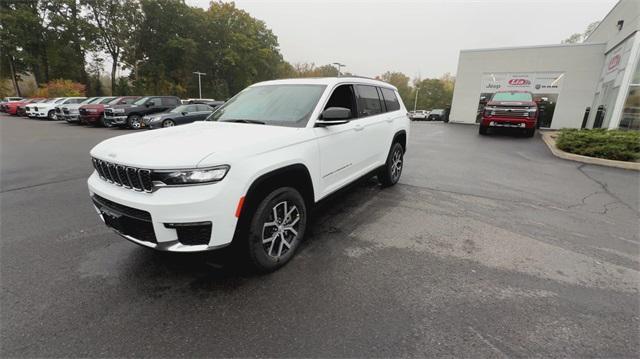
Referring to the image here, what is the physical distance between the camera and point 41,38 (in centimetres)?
3891

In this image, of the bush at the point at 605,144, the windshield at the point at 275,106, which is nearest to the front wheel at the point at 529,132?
the bush at the point at 605,144

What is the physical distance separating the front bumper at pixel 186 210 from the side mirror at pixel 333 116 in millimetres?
1302

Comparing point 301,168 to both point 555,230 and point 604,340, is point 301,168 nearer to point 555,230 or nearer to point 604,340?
point 604,340

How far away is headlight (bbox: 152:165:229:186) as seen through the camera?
2.21 m

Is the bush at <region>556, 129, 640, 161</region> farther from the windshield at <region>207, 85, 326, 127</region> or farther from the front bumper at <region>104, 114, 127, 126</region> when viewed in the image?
the front bumper at <region>104, 114, 127, 126</region>

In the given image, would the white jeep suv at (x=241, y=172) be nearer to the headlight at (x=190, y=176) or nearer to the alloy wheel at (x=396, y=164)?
the headlight at (x=190, y=176)

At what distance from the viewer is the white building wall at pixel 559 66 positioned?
723 inches

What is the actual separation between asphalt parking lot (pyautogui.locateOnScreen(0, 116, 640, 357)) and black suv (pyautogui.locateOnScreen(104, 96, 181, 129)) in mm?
11624

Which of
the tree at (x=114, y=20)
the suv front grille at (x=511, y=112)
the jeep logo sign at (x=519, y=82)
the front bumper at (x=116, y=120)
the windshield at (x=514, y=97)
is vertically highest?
the tree at (x=114, y=20)

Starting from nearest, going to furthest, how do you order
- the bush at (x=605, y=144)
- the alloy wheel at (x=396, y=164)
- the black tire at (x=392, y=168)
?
the black tire at (x=392, y=168) < the alloy wheel at (x=396, y=164) < the bush at (x=605, y=144)

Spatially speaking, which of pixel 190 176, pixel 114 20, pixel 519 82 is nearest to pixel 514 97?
pixel 519 82

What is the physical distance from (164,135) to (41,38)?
5337 centimetres

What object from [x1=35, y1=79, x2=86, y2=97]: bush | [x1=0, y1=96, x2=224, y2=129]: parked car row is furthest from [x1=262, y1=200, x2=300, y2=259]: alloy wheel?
[x1=35, y1=79, x2=86, y2=97]: bush

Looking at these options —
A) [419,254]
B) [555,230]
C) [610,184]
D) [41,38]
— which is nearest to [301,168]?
[419,254]
